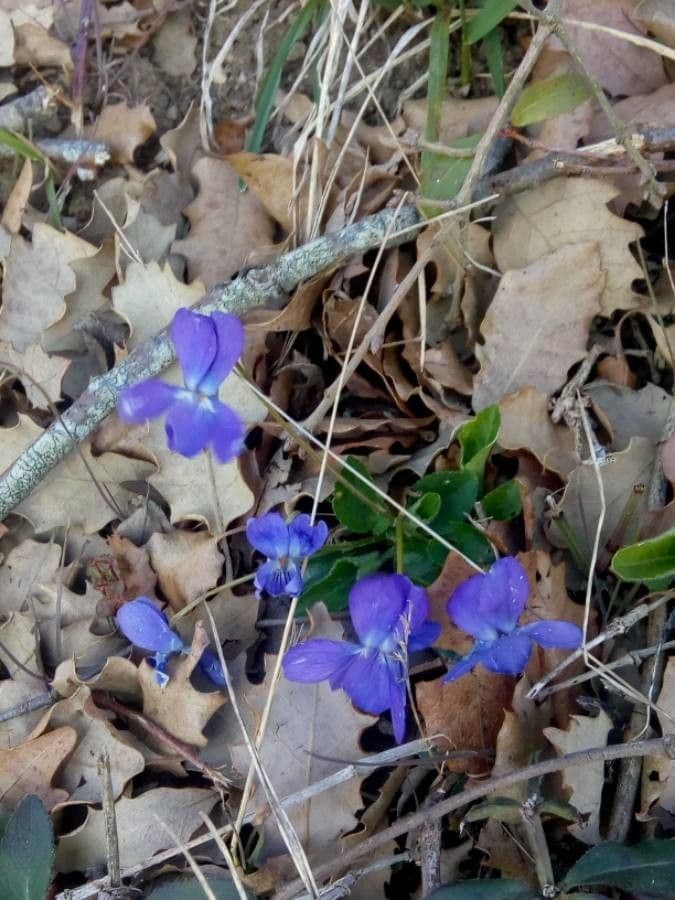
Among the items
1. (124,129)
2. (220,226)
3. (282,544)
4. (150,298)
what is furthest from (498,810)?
(124,129)

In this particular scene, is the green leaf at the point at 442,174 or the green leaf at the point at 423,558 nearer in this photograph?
the green leaf at the point at 423,558

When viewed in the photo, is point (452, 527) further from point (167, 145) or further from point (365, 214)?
point (167, 145)

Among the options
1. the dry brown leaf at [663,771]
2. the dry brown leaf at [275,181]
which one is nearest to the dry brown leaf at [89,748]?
the dry brown leaf at [663,771]

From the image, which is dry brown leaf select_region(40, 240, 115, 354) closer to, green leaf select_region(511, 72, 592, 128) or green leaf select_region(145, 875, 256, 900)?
green leaf select_region(511, 72, 592, 128)

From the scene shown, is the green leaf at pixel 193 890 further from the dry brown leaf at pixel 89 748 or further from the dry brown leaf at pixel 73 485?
the dry brown leaf at pixel 73 485

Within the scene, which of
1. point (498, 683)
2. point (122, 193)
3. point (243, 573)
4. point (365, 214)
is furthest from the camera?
point (122, 193)

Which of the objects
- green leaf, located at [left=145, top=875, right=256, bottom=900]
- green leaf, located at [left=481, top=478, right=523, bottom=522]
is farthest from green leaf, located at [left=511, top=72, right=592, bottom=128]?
green leaf, located at [left=145, top=875, right=256, bottom=900]

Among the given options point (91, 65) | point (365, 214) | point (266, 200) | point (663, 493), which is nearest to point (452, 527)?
point (663, 493)
